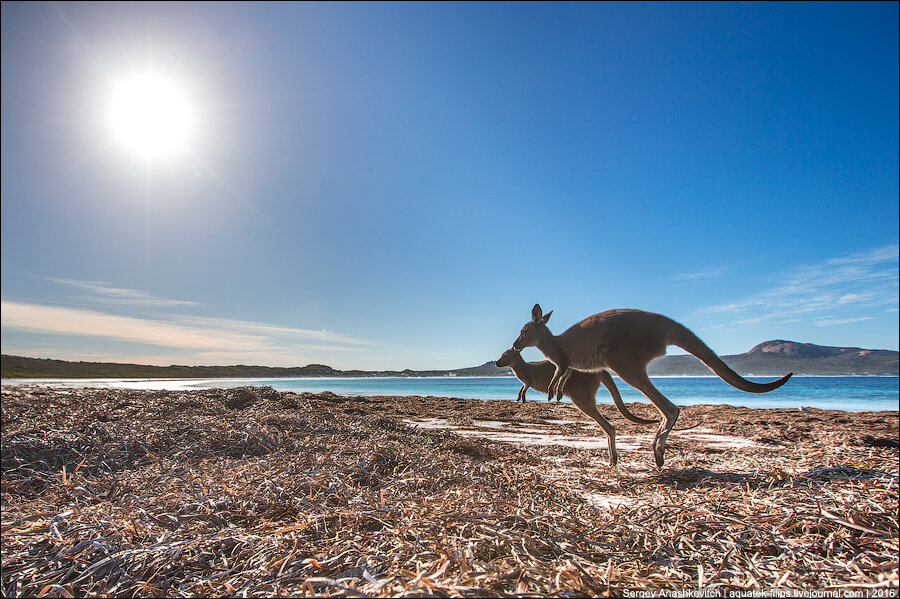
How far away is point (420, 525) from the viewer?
2072 mm

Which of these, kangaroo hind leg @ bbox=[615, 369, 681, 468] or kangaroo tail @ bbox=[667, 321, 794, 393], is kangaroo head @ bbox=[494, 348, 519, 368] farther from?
kangaroo tail @ bbox=[667, 321, 794, 393]

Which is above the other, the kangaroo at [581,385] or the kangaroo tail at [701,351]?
the kangaroo tail at [701,351]

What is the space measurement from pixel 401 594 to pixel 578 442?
778 centimetres

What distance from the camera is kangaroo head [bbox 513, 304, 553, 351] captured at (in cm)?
526

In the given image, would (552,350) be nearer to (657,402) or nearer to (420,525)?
(657,402)

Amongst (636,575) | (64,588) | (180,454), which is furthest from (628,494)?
(180,454)

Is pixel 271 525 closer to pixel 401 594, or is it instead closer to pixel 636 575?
pixel 401 594

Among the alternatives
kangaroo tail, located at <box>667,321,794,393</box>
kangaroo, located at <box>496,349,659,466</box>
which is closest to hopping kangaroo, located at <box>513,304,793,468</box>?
kangaroo tail, located at <box>667,321,794,393</box>

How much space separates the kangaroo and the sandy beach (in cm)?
69

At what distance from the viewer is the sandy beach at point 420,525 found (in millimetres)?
1673

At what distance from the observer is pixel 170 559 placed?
1959mm

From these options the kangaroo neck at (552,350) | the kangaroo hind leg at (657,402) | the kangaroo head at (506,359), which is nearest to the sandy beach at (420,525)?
the kangaroo hind leg at (657,402)

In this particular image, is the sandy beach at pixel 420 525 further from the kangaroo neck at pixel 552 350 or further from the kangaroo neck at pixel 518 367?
the kangaroo neck at pixel 518 367

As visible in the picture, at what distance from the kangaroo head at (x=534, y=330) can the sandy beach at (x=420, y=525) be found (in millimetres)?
1567
